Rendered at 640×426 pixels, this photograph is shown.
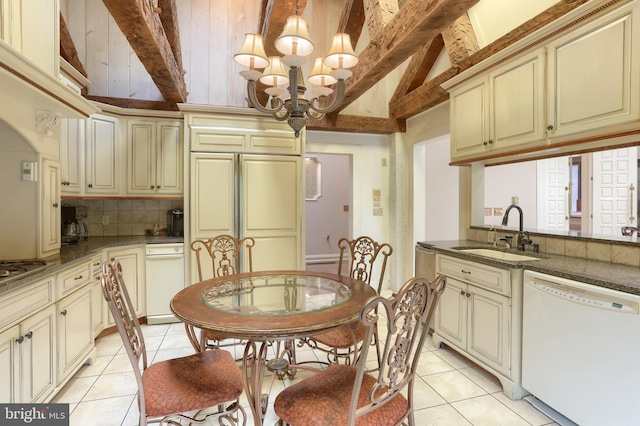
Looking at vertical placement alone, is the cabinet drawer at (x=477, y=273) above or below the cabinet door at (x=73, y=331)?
above

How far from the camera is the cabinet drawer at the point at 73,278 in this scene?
204 centimetres

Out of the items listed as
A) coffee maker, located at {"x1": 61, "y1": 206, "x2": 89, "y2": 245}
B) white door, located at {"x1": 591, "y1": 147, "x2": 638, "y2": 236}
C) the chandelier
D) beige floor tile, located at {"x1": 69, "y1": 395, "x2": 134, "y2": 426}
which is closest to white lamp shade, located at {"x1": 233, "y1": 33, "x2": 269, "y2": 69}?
the chandelier

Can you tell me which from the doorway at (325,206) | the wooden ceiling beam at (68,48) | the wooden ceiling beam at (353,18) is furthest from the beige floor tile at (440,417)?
the doorway at (325,206)

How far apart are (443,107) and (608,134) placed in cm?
201

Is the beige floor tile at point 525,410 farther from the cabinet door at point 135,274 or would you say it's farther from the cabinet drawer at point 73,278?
the cabinet door at point 135,274

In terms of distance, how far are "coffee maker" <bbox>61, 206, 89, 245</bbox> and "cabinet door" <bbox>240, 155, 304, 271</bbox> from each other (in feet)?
5.36

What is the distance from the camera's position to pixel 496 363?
2.13m

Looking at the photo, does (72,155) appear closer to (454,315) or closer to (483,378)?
(454,315)

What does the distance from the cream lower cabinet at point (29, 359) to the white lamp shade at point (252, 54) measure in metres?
1.90

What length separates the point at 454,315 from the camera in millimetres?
2551

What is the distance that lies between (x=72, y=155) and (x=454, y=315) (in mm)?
3886

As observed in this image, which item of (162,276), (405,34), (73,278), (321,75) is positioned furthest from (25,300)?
(405,34)

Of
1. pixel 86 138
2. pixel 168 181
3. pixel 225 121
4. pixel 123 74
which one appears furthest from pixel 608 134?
pixel 123 74

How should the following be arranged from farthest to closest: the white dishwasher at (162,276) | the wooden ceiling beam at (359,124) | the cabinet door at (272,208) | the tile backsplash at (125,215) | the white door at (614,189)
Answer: the wooden ceiling beam at (359,124)
the white door at (614,189)
the tile backsplash at (125,215)
the cabinet door at (272,208)
the white dishwasher at (162,276)
